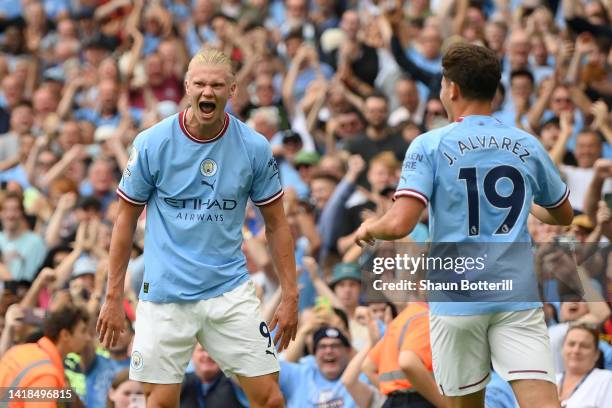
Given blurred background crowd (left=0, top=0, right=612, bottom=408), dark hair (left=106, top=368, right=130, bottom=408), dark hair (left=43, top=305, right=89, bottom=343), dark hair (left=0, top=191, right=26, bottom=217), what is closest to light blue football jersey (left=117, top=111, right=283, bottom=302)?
blurred background crowd (left=0, top=0, right=612, bottom=408)

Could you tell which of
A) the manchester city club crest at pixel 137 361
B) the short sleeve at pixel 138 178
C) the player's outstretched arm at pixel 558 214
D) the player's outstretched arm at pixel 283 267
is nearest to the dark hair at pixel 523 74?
the player's outstretched arm at pixel 558 214

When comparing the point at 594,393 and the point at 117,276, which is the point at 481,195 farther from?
the point at 594,393

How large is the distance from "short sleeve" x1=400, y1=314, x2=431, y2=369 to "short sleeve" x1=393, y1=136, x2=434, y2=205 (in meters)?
1.64

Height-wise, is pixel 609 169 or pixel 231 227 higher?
pixel 609 169

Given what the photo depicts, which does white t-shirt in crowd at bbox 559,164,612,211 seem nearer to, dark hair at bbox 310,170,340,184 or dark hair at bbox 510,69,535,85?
dark hair at bbox 510,69,535,85

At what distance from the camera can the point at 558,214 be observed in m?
6.98

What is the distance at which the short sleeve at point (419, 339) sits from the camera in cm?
799

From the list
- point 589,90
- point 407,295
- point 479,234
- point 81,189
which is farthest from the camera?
point 81,189

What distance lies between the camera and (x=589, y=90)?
44.4ft

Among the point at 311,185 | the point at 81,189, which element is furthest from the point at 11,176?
the point at 311,185

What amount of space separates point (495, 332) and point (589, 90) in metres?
7.32

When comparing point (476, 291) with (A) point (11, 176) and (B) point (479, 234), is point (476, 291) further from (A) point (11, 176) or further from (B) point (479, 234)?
(A) point (11, 176)

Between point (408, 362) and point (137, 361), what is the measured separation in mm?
1720

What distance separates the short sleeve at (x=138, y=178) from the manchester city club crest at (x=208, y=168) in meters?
0.27
